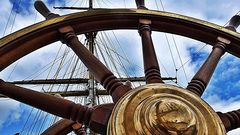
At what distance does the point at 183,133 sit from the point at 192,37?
956 millimetres

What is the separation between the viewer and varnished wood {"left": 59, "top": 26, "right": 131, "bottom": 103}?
1766 millimetres

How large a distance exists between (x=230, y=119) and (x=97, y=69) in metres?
0.70

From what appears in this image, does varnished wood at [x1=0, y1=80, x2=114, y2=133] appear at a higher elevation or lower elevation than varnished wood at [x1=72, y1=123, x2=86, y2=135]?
lower

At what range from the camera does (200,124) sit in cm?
146

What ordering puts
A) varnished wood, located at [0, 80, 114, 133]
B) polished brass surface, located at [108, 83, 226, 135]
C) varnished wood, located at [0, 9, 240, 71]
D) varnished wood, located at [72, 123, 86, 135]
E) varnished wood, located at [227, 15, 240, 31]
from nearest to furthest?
polished brass surface, located at [108, 83, 226, 135] < varnished wood, located at [0, 80, 114, 133] < varnished wood, located at [0, 9, 240, 71] < varnished wood, located at [227, 15, 240, 31] < varnished wood, located at [72, 123, 86, 135]

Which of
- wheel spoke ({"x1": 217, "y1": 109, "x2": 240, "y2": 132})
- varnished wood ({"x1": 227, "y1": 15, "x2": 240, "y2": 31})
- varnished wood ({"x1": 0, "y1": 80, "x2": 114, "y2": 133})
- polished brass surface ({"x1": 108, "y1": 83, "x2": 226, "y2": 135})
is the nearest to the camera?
polished brass surface ({"x1": 108, "y1": 83, "x2": 226, "y2": 135})

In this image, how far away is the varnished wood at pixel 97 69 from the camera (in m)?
1.77

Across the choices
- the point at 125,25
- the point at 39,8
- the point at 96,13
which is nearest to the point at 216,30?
the point at 125,25

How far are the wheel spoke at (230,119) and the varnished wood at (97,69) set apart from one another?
0.47 m

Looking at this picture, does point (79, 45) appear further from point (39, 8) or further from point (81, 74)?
point (81, 74)

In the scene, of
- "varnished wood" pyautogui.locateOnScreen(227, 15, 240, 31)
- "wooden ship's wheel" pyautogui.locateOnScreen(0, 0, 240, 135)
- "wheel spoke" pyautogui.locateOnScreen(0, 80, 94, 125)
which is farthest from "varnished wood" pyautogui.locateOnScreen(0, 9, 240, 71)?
"wheel spoke" pyautogui.locateOnScreen(0, 80, 94, 125)

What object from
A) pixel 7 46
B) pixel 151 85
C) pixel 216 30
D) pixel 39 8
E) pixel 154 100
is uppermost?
pixel 39 8

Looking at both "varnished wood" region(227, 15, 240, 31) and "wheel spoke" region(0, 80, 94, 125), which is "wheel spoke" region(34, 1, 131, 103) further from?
"varnished wood" region(227, 15, 240, 31)

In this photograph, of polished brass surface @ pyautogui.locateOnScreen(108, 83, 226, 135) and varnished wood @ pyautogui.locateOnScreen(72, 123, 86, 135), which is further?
varnished wood @ pyautogui.locateOnScreen(72, 123, 86, 135)
